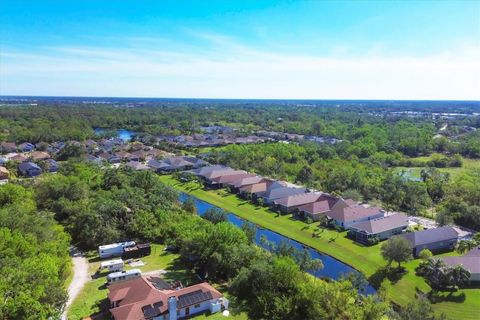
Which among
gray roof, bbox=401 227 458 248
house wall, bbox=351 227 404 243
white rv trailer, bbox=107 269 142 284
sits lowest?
house wall, bbox=351 227 404 243

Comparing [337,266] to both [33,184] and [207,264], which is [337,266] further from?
[33,184]

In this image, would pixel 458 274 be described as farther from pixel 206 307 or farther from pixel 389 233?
pixel 206 307

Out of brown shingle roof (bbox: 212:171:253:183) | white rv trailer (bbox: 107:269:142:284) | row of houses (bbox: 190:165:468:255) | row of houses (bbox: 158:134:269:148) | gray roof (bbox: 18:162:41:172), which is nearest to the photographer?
white rv trailer (bbox: 107:269:142:284)

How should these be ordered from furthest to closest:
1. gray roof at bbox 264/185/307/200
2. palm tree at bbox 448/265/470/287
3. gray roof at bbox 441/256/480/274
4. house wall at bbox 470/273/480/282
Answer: gray roof at bbox 264/185/307/200 → gray roof at bbox 441/256/480/274 → house wall at bbox 470/273/480/282 → palm tree at bbox 448/265/470/287

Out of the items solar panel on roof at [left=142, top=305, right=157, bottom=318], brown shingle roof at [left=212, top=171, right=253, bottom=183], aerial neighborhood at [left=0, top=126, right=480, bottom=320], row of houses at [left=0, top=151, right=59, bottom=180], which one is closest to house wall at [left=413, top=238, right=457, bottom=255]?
aerial neighborhood at [left=0, top=126, right=480, bottom=320]

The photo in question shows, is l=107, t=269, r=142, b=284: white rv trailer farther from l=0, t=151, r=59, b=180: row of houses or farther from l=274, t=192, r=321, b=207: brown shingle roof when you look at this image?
l=0, t=151, r=59, b=180: row of houses

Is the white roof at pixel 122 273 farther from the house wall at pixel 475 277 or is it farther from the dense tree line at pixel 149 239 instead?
the house wall at pixel 475 277

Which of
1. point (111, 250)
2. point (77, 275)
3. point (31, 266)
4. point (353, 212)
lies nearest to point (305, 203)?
point (353, 212)
